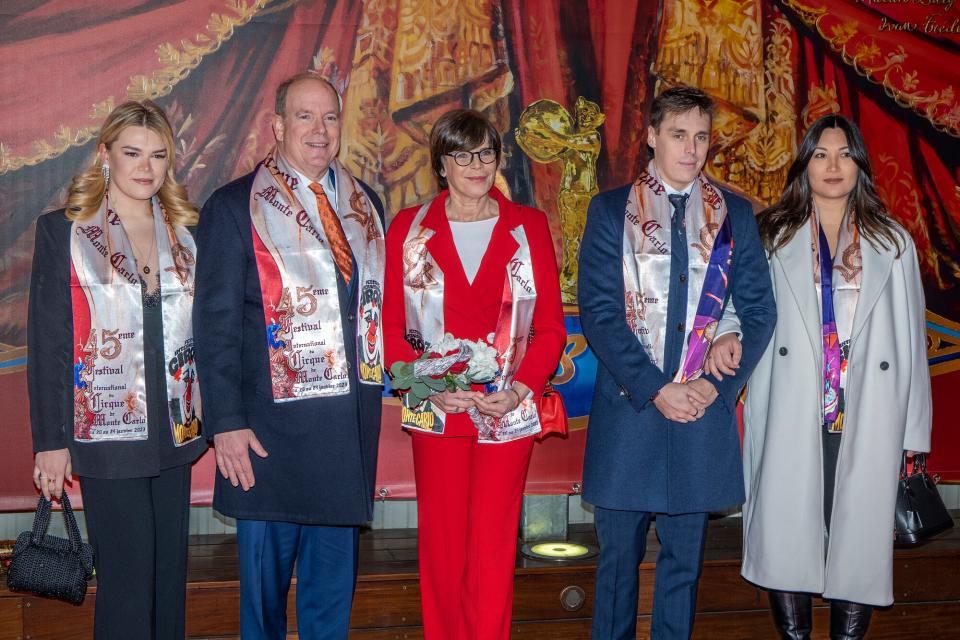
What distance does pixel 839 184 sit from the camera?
336 cm

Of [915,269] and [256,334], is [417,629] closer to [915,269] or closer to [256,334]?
[256,334]

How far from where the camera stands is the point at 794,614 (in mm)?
3355

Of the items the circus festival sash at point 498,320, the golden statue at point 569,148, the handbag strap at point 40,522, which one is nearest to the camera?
the handbag strap at point 40,522

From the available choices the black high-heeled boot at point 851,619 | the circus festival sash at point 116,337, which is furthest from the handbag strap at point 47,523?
the black high-heeled boot at point 851,619

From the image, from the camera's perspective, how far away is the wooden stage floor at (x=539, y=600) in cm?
342

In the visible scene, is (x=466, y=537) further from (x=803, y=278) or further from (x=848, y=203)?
(x=848, y=203)

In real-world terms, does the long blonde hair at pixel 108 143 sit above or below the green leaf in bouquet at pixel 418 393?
above

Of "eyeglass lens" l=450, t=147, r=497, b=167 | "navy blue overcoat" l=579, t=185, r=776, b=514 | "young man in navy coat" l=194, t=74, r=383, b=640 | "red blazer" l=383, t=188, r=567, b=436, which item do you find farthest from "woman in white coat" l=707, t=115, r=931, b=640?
"young man in navy coat" l=194, t=74, r=383, b=640

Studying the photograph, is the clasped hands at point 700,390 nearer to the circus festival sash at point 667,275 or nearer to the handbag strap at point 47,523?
the circus festival sash at point 667,275

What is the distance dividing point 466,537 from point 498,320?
647mm

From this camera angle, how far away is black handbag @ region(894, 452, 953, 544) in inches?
132

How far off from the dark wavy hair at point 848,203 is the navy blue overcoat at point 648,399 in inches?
9.9

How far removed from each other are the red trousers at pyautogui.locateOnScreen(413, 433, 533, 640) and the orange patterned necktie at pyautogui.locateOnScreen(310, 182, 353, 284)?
542mm

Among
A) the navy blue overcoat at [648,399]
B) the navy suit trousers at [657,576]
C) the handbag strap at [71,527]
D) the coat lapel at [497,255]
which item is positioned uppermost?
the coat lapel at [497,255]
